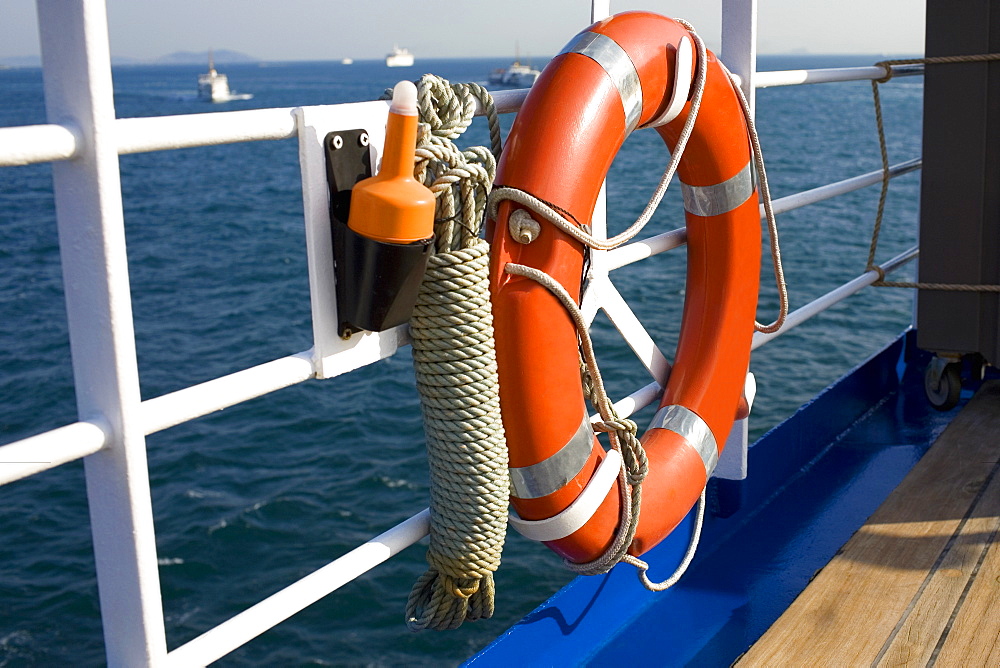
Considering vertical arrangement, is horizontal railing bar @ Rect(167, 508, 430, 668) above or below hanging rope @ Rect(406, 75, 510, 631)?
below

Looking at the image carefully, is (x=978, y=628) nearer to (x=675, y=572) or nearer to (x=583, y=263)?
(x=675, y=572)

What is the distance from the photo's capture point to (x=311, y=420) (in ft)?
24.0

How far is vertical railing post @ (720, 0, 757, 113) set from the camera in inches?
59.4

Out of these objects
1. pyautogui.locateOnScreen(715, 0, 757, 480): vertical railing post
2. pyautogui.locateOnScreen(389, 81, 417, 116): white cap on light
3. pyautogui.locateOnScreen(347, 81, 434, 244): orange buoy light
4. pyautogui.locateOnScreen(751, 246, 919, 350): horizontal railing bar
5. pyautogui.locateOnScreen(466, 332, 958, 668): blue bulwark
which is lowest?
pyautogui.locateOnScreen(466, 332, 958, 668): blue bulwark

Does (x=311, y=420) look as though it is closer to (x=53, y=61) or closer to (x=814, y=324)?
(x=814, y=324)

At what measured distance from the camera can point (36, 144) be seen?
63cm

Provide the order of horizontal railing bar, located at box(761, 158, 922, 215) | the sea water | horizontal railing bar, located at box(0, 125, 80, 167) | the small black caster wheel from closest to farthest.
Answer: horizontal railing bar, located at box(0, 125, 80, 167) → horizontal railing bar, located at box(761, 158, 922, 215) → the small black caster wheel → the sea water

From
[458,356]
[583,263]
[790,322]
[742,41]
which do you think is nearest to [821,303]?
[790,322]

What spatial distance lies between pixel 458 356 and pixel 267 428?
6.54 metres

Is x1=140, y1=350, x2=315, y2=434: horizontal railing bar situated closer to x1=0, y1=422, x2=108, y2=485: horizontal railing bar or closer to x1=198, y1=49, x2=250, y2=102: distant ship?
x1=0, y1=422, x2=108, y2=485: horizontal railing bar

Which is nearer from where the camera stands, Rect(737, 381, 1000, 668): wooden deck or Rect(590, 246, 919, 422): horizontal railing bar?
Rect(737, 381, 1000, 668): wooden deck

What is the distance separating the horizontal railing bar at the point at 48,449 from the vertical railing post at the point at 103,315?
14 millimetres

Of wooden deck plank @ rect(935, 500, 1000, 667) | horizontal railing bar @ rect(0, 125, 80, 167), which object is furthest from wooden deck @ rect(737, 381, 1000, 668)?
horizontal railing bar @ rect(0, 125, 80, 167)

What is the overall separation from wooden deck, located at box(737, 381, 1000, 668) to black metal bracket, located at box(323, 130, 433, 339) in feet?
2.07
